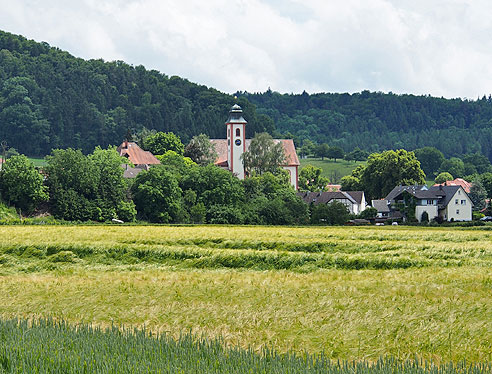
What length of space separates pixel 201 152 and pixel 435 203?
160 ft

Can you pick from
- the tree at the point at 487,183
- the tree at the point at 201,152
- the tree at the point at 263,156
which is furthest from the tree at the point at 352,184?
the tree at the point at 487,183

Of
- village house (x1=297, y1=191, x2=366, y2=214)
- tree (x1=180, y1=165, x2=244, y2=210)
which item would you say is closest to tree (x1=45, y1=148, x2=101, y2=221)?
tree (x1=180, y1=165, x2=244, y2=210)

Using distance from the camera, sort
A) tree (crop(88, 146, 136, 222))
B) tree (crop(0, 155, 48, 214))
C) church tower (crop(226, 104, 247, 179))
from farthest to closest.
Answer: church tower (crop(226, 104, 247, 179)), tree (crop(88, 146, 136, 222)), tree (crop(0, 155, 48, 214))

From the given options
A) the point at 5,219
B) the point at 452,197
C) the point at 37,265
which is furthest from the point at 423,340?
the point at 452,197

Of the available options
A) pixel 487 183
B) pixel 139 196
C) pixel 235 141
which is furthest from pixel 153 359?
pixel 487 183

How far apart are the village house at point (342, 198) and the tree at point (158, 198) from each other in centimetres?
3037

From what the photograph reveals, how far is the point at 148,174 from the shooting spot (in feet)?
275

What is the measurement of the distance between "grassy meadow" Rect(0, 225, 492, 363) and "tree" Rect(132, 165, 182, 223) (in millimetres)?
43504

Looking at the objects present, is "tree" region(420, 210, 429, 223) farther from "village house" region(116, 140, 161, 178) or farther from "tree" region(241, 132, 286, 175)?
"village house" region(116, 140, 161, 178)

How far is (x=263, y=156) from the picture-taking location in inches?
4456

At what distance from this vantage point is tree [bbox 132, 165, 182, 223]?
3152 inches

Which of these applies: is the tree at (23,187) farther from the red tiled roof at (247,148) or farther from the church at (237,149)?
the red tiled roof at (247,148)

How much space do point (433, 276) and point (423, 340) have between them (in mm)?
9848

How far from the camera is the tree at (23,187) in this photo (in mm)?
74688
